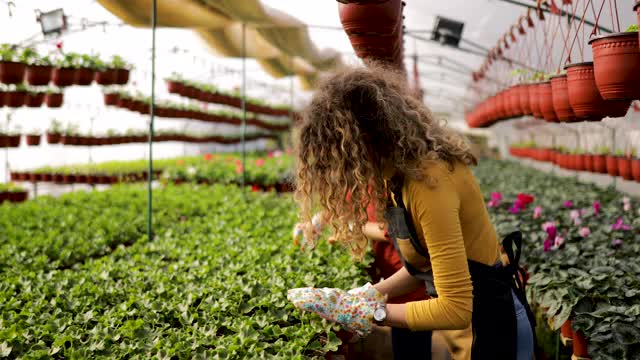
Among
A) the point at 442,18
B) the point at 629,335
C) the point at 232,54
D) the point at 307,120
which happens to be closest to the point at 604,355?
the point at 629,335

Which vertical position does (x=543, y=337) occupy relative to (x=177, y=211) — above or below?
below

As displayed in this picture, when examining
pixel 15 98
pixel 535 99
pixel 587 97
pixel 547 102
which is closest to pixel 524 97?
pixel 535 99

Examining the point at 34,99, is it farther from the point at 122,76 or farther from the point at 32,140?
the point at 32,140

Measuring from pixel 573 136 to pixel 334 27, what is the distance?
28.7ft

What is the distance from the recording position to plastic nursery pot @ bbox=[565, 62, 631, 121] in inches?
83.1

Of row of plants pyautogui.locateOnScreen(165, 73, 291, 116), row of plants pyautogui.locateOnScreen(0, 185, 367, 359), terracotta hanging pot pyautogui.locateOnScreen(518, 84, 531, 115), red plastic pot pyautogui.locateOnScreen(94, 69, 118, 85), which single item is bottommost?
row of plants pyautogui.locateOnScreen(0, 185, 367, 359)

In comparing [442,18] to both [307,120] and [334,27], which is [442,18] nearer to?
[334,27]

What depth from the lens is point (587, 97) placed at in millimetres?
2125

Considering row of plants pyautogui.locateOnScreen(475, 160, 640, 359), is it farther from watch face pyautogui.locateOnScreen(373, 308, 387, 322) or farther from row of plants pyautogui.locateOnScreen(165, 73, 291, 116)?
row of plants pyautogui.locateOnScreen(165, 73, 291, 116)

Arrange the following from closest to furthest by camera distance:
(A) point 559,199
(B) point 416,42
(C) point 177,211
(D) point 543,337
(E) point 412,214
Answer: (E) point 412,214
(D) point 543,337
(C) point 177,211
(A) point 559,199
(B) point 416,42

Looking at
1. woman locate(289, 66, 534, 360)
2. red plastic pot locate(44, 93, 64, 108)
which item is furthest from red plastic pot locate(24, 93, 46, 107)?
woman locate(289, 66, 534, 360)

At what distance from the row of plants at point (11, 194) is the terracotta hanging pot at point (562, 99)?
22.4 feet

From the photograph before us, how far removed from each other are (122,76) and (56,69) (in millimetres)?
772

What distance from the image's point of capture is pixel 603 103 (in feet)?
6.97
